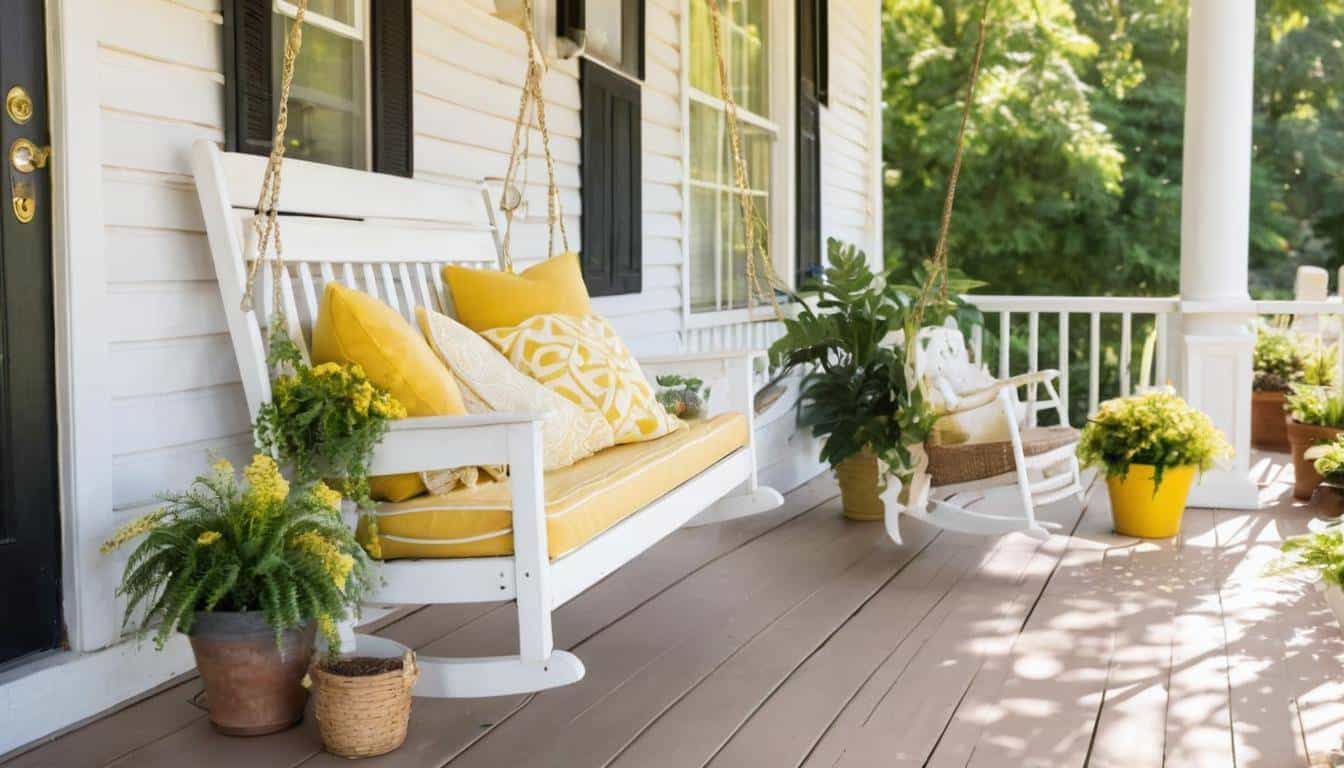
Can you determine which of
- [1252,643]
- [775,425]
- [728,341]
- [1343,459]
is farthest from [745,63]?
[1252,643]

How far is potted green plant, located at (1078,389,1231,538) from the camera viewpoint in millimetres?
4504

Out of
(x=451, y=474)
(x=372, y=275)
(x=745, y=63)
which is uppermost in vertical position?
(x=745, y=63)

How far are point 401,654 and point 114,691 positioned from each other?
0.59m

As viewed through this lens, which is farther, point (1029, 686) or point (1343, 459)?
point (1343, 459)

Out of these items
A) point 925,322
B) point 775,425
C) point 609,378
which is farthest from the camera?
point 775,425

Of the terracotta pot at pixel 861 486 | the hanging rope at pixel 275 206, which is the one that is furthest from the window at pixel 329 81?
the terracotta pot at pixel 861 486

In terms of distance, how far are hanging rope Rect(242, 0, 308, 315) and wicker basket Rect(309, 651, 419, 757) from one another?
722mm

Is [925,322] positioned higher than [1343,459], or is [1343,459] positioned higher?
[925,322]

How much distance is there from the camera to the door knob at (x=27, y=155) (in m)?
2.41

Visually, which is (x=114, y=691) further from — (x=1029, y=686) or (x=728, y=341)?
(x=728, y=341)

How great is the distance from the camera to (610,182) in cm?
461

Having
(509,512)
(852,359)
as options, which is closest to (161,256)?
(509,512)

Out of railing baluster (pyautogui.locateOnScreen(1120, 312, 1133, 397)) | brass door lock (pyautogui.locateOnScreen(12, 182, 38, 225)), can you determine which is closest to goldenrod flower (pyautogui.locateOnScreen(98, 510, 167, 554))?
brass door lock (pyautogui.locateOnScreen(12, 182, 38, 225))

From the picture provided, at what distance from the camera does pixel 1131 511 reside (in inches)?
181
